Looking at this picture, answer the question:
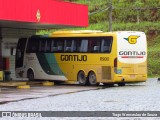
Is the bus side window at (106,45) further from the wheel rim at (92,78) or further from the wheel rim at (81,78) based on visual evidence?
the wheel rim at (81,78)

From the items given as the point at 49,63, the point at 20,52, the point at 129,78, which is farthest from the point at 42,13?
the point at 20,52

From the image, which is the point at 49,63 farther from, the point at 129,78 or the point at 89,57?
the point at 129,78

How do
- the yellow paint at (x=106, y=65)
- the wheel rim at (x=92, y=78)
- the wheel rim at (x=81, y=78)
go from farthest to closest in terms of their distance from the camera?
the wheel rim at (x=81, y=78) < the wheel rim at (x=92, y=78) < the yellow paint at (x=106, y=65)

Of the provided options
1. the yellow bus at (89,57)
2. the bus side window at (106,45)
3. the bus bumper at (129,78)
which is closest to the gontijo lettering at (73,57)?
the yellow bus at (89,57)

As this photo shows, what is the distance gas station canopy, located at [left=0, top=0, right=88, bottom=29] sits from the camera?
2775cm

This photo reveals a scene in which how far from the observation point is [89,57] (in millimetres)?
32562

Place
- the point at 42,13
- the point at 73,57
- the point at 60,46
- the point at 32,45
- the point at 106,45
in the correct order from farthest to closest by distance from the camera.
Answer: the point at 32,45 → the point at 60,46 → the point at 73,57 → the point at 106,45 → the point at 42,13

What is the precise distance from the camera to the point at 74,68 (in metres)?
33.5

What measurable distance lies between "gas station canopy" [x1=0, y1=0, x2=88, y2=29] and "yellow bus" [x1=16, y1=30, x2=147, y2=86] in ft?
3.75

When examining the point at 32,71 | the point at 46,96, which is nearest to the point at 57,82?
the point at 32,71

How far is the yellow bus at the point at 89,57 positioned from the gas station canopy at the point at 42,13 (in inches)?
45.0

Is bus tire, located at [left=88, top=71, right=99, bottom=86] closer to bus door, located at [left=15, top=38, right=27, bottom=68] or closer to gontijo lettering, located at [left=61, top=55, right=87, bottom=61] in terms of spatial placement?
gontijo lettering, located at [left=61, top=55, right=87, bottom=61]

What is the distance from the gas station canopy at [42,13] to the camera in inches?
1093

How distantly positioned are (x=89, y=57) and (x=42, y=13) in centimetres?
387
